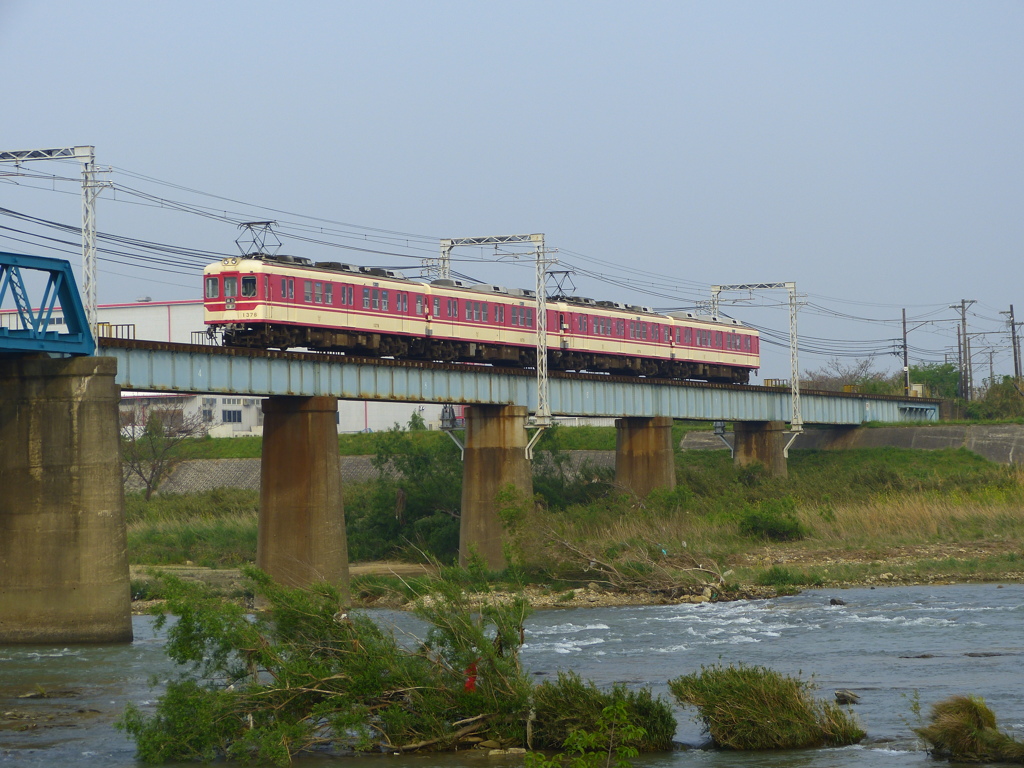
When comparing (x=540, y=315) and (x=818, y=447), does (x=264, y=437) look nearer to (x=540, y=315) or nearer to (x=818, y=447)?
(x=540, y=315)

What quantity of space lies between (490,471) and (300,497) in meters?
10.3

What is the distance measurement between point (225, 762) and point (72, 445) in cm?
1352

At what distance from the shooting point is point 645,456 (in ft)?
183

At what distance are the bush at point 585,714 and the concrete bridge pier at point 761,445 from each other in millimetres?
47697

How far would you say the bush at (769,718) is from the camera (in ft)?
57.6

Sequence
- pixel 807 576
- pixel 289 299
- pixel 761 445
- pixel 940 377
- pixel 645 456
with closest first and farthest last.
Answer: pixel 807 576, pixel 289 299, pixel 645 456, pixel 761 445, pixel 940 377

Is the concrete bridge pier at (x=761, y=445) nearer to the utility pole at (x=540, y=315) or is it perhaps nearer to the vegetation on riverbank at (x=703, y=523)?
the vegetation on riverbank at (x=703, y=523)

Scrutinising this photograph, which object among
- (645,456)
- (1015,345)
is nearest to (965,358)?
(1015,345)

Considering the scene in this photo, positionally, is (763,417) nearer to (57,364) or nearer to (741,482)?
(741,482)

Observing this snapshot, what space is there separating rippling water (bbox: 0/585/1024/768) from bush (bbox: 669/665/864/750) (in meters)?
0.32

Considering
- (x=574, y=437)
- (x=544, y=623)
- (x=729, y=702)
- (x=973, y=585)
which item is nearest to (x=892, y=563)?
(x=973, y=585)

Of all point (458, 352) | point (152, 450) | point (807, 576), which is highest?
point (458, 352)

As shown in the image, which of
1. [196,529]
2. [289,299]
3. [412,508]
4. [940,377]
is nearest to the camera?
[289,299]

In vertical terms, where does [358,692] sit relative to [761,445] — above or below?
below
